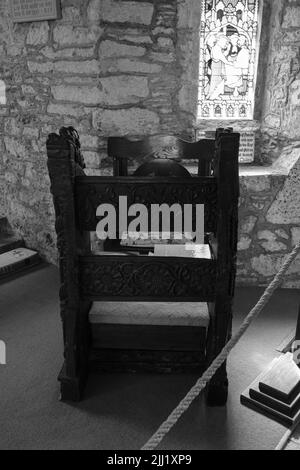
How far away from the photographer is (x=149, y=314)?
201 cm

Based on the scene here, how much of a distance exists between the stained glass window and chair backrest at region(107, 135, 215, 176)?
68 centimetres

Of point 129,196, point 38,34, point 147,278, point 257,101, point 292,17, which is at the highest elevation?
point 292,17

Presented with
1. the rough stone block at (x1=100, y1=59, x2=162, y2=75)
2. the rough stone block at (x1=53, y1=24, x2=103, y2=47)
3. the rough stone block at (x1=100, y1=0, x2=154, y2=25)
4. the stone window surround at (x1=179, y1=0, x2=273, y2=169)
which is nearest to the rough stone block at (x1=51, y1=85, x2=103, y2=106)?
the rough stone block at (x1=100, y1=59, x2=162, y2=75)

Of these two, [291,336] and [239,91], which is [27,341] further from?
[239,91]

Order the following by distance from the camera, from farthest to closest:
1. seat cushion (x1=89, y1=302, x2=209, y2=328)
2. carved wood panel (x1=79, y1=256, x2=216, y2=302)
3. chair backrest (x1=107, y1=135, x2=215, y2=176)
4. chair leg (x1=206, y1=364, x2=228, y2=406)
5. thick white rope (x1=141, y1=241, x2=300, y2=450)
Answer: chair backrest (x1=107, y1=135, x2=215, y2=176), seat cushion (x1=89, y1=302, x2=209, y2=328), chair leg (x1=206, y1=364, x2=228, y2=406), carved wood panel (x1=79, y1=256, x2=216, y2=302), thick white rope (x1=141, y1=241, x2=300, y2=450)

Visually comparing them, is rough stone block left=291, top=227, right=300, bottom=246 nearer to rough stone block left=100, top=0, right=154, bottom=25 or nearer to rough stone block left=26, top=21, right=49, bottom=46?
rough stone block left=100, top=0, right=154, bottom=25

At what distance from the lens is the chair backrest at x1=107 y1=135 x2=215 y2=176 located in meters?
2.69

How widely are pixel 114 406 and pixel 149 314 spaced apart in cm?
46

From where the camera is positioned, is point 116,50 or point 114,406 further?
point 116,50

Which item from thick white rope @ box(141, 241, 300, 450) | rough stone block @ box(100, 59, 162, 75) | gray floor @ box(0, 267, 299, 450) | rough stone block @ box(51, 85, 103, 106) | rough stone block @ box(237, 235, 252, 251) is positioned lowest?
gray floor @ box(0, 267, 299, 450)

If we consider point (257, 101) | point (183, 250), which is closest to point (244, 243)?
point (183, 250)

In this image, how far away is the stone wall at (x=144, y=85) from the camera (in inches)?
110

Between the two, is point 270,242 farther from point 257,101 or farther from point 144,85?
point 144,85

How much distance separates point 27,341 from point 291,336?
5.30 ft
